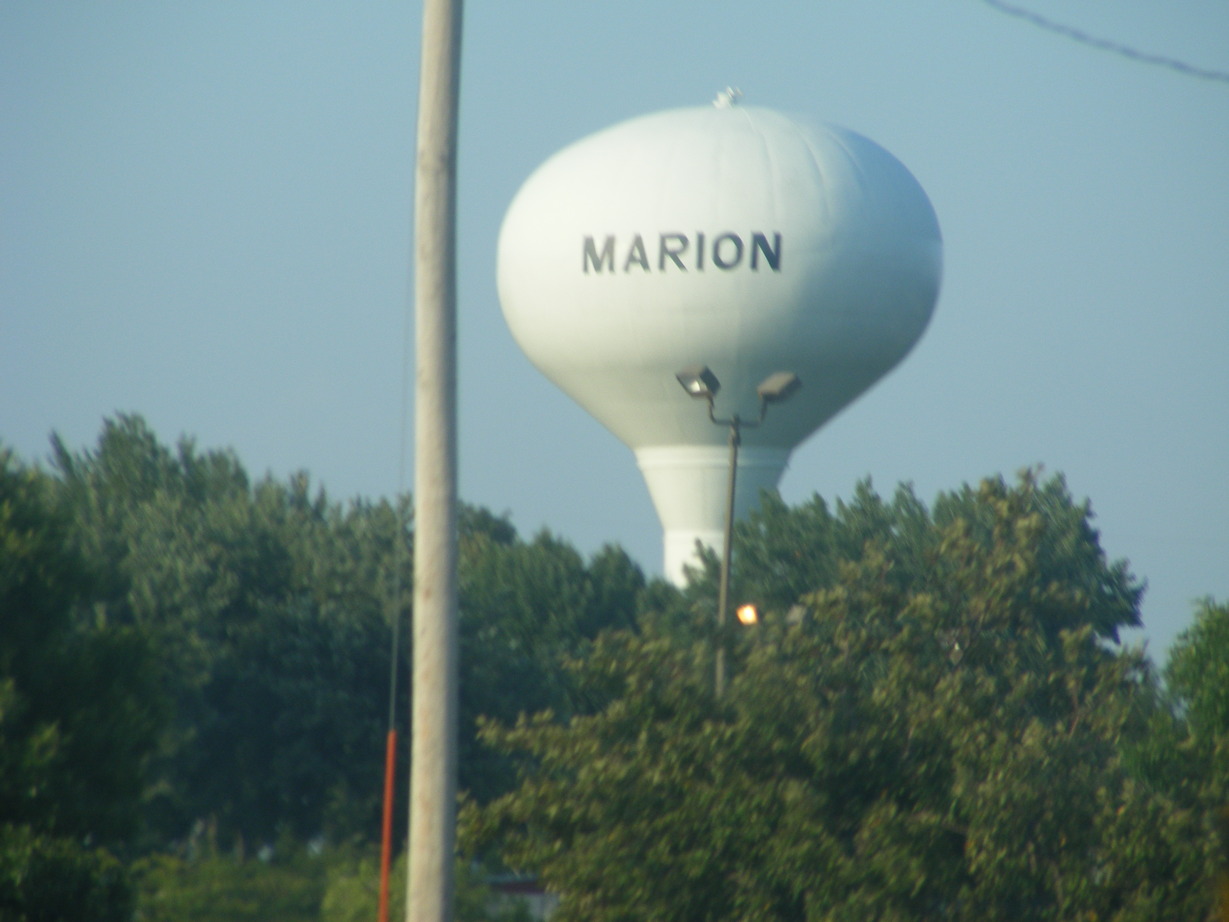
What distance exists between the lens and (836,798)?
12.5 metres

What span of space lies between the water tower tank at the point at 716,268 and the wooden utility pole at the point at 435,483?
2176 cm

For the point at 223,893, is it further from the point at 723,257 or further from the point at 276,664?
the point at 723,257

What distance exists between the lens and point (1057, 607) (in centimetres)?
1661

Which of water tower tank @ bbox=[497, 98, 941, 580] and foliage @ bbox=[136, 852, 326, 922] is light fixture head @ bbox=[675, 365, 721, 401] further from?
water tower tank @ bbox=[497, 98, 941, 580]

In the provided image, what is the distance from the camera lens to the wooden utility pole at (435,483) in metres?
8.86

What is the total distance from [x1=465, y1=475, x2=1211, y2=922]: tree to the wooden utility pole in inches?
137

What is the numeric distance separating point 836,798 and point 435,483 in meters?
4.85

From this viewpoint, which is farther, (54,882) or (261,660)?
(261,660)

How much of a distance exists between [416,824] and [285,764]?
59.9ft

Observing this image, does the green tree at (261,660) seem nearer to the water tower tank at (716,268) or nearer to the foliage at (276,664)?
the foliage at (276,664)

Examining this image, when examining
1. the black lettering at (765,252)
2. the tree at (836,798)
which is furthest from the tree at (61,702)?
the black lettering at (765,252)

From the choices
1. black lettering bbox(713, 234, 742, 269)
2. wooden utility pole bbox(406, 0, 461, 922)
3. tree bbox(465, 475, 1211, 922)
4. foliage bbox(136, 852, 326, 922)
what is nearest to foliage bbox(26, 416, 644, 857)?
foliage bbox(136, 852, 326, 922)

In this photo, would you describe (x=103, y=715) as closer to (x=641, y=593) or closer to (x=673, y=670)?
(x=673, y=670)

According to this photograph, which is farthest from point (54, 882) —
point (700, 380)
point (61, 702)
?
point (700, 380)
